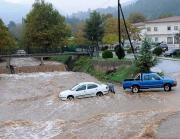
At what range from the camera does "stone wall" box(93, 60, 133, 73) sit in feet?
112

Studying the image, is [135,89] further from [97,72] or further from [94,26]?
[94,26]

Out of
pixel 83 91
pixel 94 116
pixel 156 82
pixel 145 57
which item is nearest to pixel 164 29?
pixel 145 57

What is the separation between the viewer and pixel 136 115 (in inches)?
649

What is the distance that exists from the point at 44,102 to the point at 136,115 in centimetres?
849

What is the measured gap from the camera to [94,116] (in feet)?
54.7

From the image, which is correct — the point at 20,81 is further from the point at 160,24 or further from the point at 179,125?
the point at 160,24

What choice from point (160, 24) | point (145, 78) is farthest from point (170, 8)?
point (145, 78)

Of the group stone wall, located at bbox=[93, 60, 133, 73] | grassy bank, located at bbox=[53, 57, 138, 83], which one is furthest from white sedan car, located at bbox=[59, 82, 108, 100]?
stone wall, located at bbox=[93, 60, 133, 73]

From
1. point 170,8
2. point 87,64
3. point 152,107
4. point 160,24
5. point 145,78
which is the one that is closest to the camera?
point 152,107

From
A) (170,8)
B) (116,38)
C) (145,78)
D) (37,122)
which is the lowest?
(37,122)

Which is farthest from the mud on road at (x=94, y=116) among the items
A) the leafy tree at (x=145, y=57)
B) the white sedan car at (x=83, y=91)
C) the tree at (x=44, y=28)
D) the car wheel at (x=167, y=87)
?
the tree at (x=44, y=28)

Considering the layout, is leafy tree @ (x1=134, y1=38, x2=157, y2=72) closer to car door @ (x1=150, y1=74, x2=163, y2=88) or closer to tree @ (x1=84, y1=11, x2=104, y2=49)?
car door @ (x1=150, y1=74, x2=163, y2=88)

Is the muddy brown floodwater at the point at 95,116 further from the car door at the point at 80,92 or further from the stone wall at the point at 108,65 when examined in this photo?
the stone wall at the point at 108,65

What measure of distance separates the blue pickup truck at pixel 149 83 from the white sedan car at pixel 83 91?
245 cm
